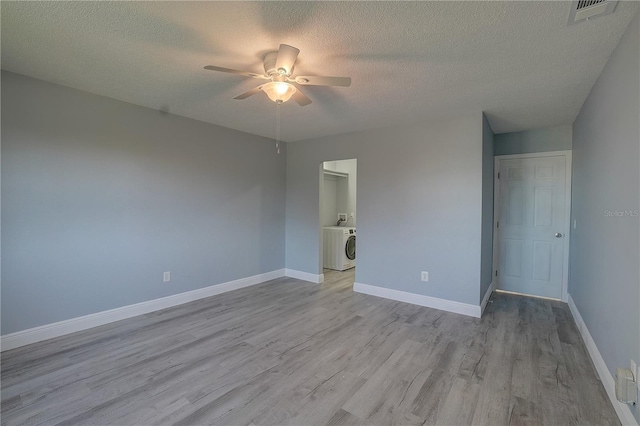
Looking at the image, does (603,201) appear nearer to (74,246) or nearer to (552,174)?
(552,174)

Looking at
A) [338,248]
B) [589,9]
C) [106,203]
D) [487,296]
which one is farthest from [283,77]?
[338,248]

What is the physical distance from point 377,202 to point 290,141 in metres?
2.00

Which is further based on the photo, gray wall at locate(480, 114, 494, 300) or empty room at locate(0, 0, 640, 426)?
gray wall at locate(480, 114, 494, 300)

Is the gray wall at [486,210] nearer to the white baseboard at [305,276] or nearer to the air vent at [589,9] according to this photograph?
the air vent at [589,9]

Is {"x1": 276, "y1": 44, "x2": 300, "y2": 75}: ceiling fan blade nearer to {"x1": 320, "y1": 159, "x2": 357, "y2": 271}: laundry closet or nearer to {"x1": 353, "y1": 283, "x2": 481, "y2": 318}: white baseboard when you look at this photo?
{"x1": 353, "y1": 283, "x2": 481, "y2": 318}: white baseboard

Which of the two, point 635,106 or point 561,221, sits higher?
point 635,106

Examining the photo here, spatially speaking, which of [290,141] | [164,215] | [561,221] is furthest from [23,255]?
[561,221]

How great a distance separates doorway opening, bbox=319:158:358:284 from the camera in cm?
571

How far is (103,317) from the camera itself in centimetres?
309

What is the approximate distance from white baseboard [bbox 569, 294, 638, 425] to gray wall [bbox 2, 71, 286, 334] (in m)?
4.07

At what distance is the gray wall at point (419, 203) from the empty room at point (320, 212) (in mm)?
30

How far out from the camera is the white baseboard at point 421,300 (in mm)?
3474

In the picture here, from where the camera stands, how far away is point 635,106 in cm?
164

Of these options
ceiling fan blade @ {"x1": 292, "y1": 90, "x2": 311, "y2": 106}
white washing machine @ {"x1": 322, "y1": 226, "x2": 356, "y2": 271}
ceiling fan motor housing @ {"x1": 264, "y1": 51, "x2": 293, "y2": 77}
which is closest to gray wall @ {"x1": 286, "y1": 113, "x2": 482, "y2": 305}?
white washing machine @ {"x1": 322, "y1": 226, "x2": 356, "y2": 271}
